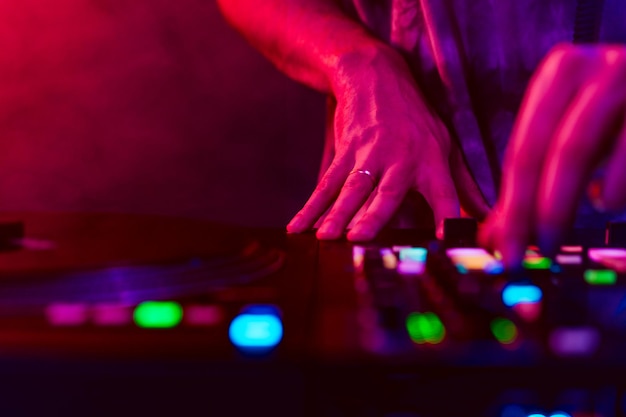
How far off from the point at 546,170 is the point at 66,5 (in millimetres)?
1663

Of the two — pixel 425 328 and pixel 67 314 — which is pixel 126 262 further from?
pixel 425 328

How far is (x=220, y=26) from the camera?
1716 mm

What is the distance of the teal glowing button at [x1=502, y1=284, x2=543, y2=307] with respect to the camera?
13.5 inches

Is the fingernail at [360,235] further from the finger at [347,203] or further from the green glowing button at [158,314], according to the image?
the green glowing button at [158,314]

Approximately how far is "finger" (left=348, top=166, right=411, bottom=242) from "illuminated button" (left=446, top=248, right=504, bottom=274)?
0.51 feet

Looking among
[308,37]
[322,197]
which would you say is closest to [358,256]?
[322,197]

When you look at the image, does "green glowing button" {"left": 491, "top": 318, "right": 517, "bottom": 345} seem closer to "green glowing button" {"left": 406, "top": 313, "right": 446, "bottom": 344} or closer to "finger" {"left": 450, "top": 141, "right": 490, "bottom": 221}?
"green glowing button" {"left": 406, "top": 313, "right": 446, "bottom": 344}

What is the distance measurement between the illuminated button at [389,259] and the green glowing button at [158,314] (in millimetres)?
170

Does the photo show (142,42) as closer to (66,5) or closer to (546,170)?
(66,5)

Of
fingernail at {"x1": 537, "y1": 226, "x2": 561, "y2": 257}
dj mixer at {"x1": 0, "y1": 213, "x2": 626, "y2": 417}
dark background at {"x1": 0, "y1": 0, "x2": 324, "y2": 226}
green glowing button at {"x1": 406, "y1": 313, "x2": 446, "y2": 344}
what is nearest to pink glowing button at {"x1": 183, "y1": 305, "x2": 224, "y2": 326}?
dj mixer at {"x1": 0, "y1": 213, "x2": 626, "y2": 417}

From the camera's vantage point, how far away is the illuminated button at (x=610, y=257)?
0.43 m

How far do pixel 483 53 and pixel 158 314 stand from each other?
988 mm

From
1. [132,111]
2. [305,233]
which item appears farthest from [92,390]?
[132,111]

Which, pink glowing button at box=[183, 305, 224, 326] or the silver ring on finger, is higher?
the silver ring on finger
